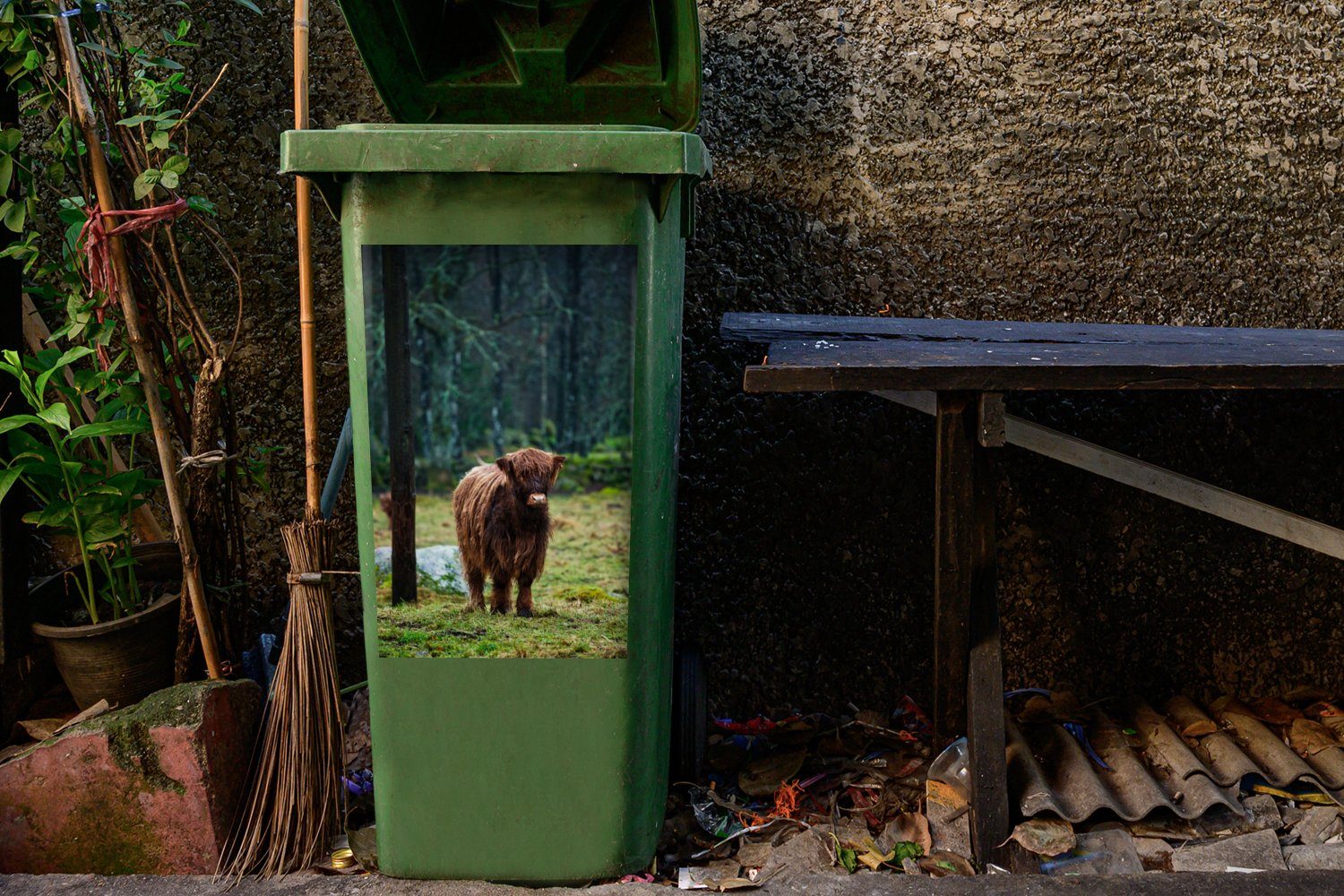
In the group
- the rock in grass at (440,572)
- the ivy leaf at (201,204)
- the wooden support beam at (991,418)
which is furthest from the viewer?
the ivy leaf at (201,204)

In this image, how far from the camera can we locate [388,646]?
1928 mm

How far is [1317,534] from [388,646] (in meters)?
2.06

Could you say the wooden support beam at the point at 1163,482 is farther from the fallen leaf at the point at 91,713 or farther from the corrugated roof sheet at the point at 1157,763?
the fallen leaf at the point at 91,713

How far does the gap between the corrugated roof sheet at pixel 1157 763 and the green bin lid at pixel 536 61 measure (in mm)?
1735

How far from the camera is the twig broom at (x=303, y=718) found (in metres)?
2.06

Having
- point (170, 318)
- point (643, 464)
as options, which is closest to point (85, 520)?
point (170, 318)

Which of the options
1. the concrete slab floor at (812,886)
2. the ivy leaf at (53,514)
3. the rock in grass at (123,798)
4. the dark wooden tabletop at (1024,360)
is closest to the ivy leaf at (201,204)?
the ivy leaf at (53,514)

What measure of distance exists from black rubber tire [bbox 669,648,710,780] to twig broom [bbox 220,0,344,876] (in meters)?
0.77

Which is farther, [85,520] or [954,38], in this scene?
[954,38]

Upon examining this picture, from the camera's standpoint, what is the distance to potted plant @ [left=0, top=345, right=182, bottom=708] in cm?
212

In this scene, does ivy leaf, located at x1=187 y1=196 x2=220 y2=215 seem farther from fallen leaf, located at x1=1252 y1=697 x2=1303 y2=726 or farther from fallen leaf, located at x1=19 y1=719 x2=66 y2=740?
fallen leaf, located at x1=1252 y1=697 x2=1303 y2=726

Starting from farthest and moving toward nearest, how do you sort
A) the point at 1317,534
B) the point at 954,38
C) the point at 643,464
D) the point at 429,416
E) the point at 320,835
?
1. the point at 429,416
2. the point at 954,38
3. the point at 1317,534
4. the point at 320,835
5. the point at 643,464

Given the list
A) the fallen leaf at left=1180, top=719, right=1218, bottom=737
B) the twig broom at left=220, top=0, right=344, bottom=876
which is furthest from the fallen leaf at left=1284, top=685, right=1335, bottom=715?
the twig broom at left=220, top=0, right=344, bottom=876

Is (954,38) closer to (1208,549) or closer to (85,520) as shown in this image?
(1208,549)
